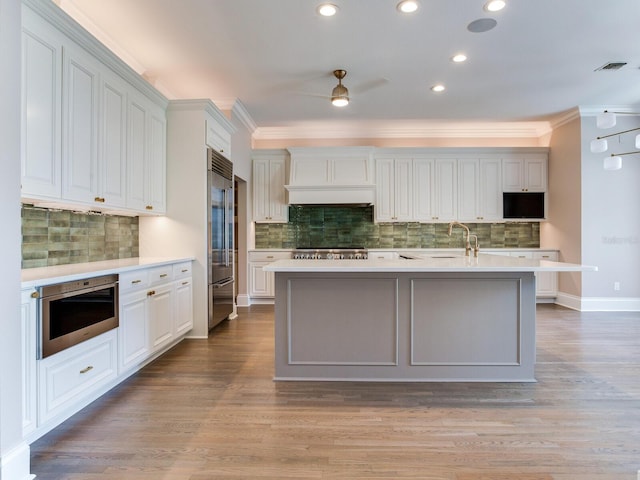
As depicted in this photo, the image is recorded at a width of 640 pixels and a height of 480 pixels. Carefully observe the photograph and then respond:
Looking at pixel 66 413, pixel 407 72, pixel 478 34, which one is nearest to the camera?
pixel 66 413

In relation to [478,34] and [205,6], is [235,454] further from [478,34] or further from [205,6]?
[478,34]

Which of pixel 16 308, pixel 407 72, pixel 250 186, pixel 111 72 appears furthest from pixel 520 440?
pixel 250 186

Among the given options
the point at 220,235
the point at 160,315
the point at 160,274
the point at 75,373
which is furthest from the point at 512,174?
the point at 75,373

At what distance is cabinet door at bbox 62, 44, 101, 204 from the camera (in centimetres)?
237

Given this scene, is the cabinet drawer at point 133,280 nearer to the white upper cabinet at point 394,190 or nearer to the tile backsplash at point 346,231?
the tile backsplash at point 346,231

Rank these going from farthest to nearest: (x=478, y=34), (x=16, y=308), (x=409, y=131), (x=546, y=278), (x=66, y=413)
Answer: (x=409, y=131)
(x=546, y=278)
(x=478, y=34)
(x=66, y=413)
(x=16, y=308)

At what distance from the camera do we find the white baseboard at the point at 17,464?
1.49 meters

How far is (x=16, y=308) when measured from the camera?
157cm

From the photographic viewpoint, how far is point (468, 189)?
5836 mm

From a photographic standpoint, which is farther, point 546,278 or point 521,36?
point 546,278

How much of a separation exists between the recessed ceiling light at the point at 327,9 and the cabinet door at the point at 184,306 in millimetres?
2709

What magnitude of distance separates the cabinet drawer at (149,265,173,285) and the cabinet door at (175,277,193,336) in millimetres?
183

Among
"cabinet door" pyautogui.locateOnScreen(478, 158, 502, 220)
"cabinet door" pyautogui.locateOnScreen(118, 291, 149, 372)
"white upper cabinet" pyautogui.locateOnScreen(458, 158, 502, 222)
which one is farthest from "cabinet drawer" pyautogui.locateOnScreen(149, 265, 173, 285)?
"cabinet door" pyautogui.locateOnScreen(478, 158, 502, 220)

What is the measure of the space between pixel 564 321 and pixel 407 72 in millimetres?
3654
